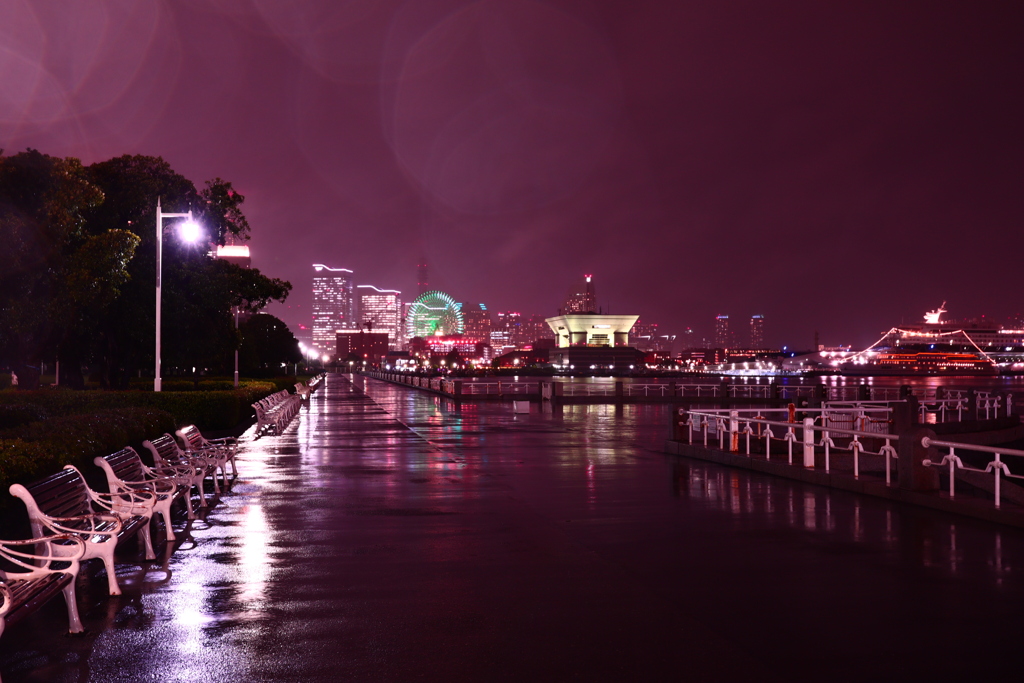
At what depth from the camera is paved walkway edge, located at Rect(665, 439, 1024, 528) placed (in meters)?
10.7

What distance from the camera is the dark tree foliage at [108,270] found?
1948 centimetres

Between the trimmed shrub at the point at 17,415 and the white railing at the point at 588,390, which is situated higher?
the trimmed shrub at the point at 17,415

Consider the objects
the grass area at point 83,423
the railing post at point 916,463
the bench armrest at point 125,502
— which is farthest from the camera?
the railing post at point 916,463

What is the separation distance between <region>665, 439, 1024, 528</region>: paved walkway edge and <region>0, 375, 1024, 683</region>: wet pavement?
0.30m

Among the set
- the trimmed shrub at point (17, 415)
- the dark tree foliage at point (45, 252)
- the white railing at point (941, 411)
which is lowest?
the white railing at point (941, 411)

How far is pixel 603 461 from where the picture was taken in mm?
17859

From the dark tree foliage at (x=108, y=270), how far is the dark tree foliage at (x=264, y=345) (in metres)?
39.0

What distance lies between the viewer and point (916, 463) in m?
12.3

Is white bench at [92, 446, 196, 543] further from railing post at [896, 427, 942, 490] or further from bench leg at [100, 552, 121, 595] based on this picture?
railing post at [896, 427, 942, 490]

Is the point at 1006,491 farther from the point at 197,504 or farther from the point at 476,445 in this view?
the point at 197,504

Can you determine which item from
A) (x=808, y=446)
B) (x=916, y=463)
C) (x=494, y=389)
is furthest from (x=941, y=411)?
(x=494, y=389)

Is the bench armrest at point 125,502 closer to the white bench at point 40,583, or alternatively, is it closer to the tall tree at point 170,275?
the white bench at point 40,583

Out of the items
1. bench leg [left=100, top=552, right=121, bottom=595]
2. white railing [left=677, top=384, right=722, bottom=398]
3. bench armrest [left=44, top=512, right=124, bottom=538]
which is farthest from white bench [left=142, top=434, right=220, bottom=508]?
white railing [left=677, top=384, right=722, bottom=398]

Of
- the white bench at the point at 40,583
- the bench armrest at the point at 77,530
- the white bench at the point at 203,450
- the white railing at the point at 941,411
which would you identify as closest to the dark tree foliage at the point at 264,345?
the white railing at the point at 941,411
